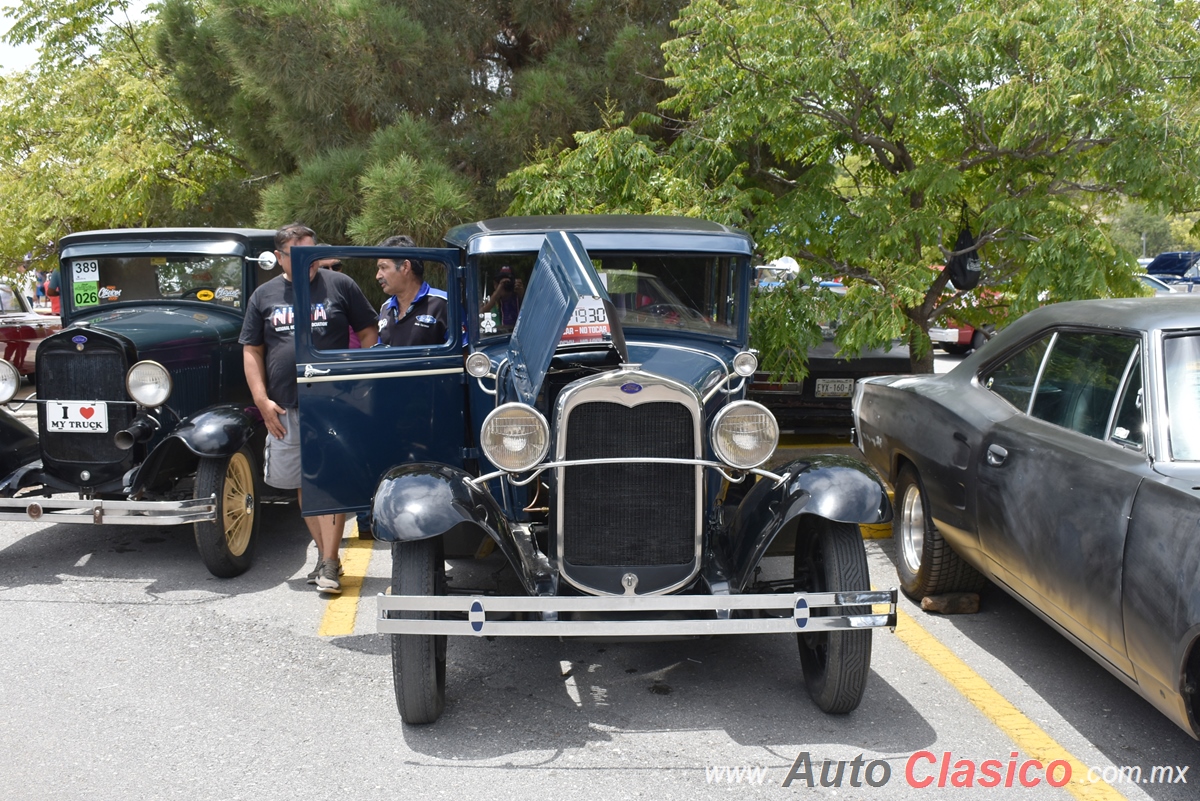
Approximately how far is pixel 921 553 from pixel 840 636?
167 centimetres

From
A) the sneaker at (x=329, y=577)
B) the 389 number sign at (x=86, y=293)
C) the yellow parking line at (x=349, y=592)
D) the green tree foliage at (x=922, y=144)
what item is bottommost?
the yellow parking line at (x=349, y=592)

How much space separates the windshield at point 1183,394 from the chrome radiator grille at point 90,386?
536cm

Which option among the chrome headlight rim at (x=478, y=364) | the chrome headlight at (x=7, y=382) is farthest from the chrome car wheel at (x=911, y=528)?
the chrome headlight at (x=7, y=382)

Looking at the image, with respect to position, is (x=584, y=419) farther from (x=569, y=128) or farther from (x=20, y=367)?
(x=20, y=367)

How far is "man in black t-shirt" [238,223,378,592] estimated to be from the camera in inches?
217

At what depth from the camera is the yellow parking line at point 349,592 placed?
200 inches

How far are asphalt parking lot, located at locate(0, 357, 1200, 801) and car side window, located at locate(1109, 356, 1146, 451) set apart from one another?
1163 millimetres

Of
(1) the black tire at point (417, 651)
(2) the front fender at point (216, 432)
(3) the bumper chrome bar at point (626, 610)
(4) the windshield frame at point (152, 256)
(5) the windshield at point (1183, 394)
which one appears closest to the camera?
(5) the windshield at point (1183, 394)

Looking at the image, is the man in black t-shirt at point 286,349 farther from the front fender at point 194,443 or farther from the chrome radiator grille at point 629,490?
the chrome radiator grille at point 629,490

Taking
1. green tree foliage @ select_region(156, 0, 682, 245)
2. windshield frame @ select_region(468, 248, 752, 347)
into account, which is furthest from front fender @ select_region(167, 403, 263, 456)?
green tree foliage @ select_region(156, 0, 682, 245)

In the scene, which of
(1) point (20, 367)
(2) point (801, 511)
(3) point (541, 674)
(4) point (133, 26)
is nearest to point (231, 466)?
(3) point (541, 674)

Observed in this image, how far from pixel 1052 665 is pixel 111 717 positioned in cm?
404

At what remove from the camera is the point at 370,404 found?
496 centimetres

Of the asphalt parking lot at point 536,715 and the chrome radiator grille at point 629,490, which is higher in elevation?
the chrome radiator grille at point 629,490
